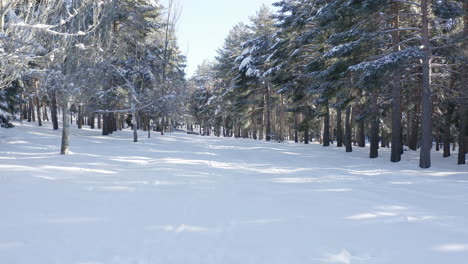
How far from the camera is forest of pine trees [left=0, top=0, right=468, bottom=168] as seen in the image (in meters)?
8.88

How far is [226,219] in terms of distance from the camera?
13.6ft

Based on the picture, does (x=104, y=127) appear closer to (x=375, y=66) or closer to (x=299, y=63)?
(x=299, y=63)

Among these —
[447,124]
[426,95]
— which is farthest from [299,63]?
[426,95]

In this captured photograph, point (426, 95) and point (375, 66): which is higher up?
point (375, 66)

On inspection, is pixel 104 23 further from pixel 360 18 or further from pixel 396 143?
pixel 396 143

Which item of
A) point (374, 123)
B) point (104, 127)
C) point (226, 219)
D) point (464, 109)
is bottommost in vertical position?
point (226, 219)

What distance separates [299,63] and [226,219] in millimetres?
18243

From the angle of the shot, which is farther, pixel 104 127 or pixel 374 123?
pixel 104 127

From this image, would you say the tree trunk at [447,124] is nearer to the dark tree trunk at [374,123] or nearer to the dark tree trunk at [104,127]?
the dark tree trunk at [374,123]

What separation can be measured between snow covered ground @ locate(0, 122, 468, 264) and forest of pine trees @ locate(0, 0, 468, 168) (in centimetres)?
318

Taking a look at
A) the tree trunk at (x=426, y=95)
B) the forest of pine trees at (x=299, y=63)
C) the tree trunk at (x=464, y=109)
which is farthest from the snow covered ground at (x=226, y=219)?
the tree trunk at (x=464, y=109)

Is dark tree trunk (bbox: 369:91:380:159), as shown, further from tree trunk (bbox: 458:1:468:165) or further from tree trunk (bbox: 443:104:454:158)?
tree trunk (bbox: 443:104:454:158)

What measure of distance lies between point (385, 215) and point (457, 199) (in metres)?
2.44

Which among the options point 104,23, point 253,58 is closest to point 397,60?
point 104,23
